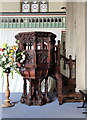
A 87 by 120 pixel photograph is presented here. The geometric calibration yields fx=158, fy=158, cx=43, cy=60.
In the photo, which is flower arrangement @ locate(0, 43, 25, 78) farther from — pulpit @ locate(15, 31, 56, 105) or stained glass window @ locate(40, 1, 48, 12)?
stained glass window @ locate(40, 1, 48, 12)

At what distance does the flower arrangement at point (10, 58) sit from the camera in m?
4.12

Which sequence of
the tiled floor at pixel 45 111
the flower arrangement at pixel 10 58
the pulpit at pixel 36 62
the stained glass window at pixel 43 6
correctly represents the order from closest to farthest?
the tiled floor at pixel 45 111 → the flower arrangement at pixel 10 58 → the pulpit at pixel 36 62 → the stained glass window at pixel 43 6

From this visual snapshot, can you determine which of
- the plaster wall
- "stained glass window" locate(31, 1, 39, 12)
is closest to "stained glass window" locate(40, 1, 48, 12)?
"stained glass window" locate(31, 1, 39, 12)

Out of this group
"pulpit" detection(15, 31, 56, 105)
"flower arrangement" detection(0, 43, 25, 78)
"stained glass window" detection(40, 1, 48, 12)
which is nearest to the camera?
"flower arrangement" detection(0, 43, 25, 78)

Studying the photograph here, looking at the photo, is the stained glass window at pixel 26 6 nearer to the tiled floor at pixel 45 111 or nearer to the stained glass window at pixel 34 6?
the stained glass window at pixel 34 6

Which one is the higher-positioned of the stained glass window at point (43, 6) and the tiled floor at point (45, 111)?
the stained glass window at point (43, 6)

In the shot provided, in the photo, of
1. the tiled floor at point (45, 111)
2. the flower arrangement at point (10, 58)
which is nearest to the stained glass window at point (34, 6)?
the flower arrangement at point (10, 58)

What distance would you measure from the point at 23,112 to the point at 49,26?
456cm

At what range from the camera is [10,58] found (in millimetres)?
4137

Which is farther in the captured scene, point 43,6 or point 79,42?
point 43,6

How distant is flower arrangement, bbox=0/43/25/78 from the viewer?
13.5ft

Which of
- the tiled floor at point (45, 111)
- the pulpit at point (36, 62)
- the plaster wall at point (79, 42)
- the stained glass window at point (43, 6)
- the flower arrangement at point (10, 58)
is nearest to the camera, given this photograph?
the tiled floor at point (45, 111)

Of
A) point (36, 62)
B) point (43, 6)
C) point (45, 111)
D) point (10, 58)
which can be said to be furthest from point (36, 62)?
point (43, 6)

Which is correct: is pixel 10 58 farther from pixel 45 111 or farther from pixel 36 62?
pixel 45 111
